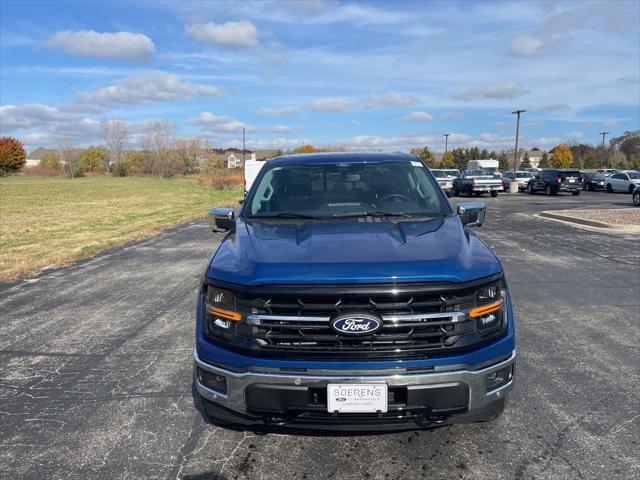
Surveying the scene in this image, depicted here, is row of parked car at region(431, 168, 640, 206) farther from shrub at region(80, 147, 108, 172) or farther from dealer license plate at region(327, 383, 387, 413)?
shrub at region(80, 147, 108, 172)

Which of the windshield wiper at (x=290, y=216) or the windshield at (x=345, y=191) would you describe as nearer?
the windshield wiper at (x=290, y=216)

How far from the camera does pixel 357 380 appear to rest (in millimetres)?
2516

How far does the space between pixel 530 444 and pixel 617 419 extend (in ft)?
2.46

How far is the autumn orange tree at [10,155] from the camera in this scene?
290 ft

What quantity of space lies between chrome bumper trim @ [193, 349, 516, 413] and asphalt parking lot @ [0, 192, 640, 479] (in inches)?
17.6

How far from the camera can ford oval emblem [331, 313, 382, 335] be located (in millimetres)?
2562

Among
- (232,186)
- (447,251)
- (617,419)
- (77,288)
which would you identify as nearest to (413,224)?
(447,251)

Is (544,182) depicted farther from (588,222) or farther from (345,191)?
(345,191)

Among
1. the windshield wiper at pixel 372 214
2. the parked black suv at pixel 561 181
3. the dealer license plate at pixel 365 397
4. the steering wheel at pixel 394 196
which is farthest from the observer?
the parked black suv at pixel 561 181

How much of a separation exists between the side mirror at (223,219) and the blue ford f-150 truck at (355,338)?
1224mm

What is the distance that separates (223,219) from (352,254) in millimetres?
1715

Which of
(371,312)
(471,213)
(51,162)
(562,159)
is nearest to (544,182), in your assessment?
(471,213)

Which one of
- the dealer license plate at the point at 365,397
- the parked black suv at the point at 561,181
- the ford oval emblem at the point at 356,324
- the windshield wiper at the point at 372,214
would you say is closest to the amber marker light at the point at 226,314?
the ford oval emblem at the point at 356,324

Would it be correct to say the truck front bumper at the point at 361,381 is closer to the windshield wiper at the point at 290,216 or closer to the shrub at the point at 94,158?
the windshield wiper at the point at 290,216
